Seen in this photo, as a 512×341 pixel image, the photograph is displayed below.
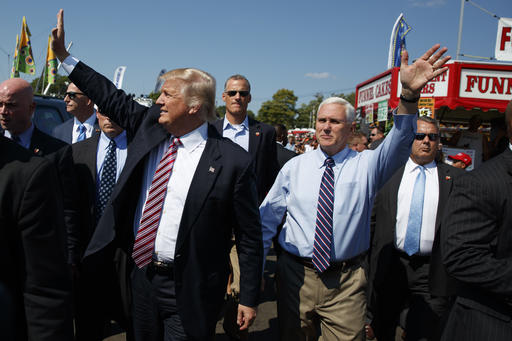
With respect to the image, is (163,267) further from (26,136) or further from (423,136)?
(423,136)

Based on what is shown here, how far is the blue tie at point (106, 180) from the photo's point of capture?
10.6ft

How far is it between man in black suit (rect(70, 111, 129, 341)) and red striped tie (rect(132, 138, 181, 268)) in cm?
69

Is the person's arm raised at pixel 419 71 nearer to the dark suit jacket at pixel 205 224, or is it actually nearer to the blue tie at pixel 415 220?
the dark suit jacket at pixel 205 224

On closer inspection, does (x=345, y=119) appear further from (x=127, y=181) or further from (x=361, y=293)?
(x=127, y=181)

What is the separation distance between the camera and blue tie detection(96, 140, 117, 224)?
324cm

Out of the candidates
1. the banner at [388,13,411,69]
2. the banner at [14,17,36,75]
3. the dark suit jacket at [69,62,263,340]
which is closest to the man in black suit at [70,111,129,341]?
the dark suit jacket at [69,62,263,340]

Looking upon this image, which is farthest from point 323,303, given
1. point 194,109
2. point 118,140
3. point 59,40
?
point 59,40

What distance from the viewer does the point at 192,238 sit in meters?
2.27

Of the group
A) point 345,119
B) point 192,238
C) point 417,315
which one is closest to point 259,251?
point 192,238

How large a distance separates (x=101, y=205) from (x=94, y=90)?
100 cm

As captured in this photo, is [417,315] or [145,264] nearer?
[145,264]

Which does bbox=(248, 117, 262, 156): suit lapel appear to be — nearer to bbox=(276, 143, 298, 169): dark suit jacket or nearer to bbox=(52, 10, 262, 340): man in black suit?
bbox=(276, 143, 298, 169): dark suit jacket

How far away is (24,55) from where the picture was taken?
52.6ft

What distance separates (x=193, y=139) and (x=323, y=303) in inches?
58.8
